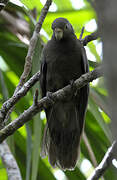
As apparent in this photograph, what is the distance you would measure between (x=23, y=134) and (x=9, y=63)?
38.4 inches

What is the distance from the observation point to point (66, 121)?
3.28m

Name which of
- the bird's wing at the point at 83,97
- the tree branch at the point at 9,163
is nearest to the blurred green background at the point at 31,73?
the bird's wing at the point at 83,97

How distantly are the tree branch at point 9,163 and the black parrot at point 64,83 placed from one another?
0.71 metres

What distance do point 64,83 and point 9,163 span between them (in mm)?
1228

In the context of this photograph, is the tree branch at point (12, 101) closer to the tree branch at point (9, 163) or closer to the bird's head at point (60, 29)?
the tree branch at point (9, 163)

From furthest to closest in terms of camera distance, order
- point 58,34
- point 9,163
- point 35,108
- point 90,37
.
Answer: point 58,34 → point 90,37 → point 9,163 → point 35,108

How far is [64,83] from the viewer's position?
3041mm

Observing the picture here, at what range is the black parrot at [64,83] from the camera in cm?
299

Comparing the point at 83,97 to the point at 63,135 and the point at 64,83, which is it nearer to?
the point at 64,83

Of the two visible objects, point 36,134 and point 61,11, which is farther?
point 61,11

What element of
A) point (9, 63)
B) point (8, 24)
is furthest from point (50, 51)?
point (8, 24)

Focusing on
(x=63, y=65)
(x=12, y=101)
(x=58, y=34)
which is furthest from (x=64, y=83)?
(x=12, y=101)

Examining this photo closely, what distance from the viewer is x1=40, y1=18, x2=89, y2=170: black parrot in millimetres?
2992

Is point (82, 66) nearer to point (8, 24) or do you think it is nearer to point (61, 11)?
point (61, 11)
